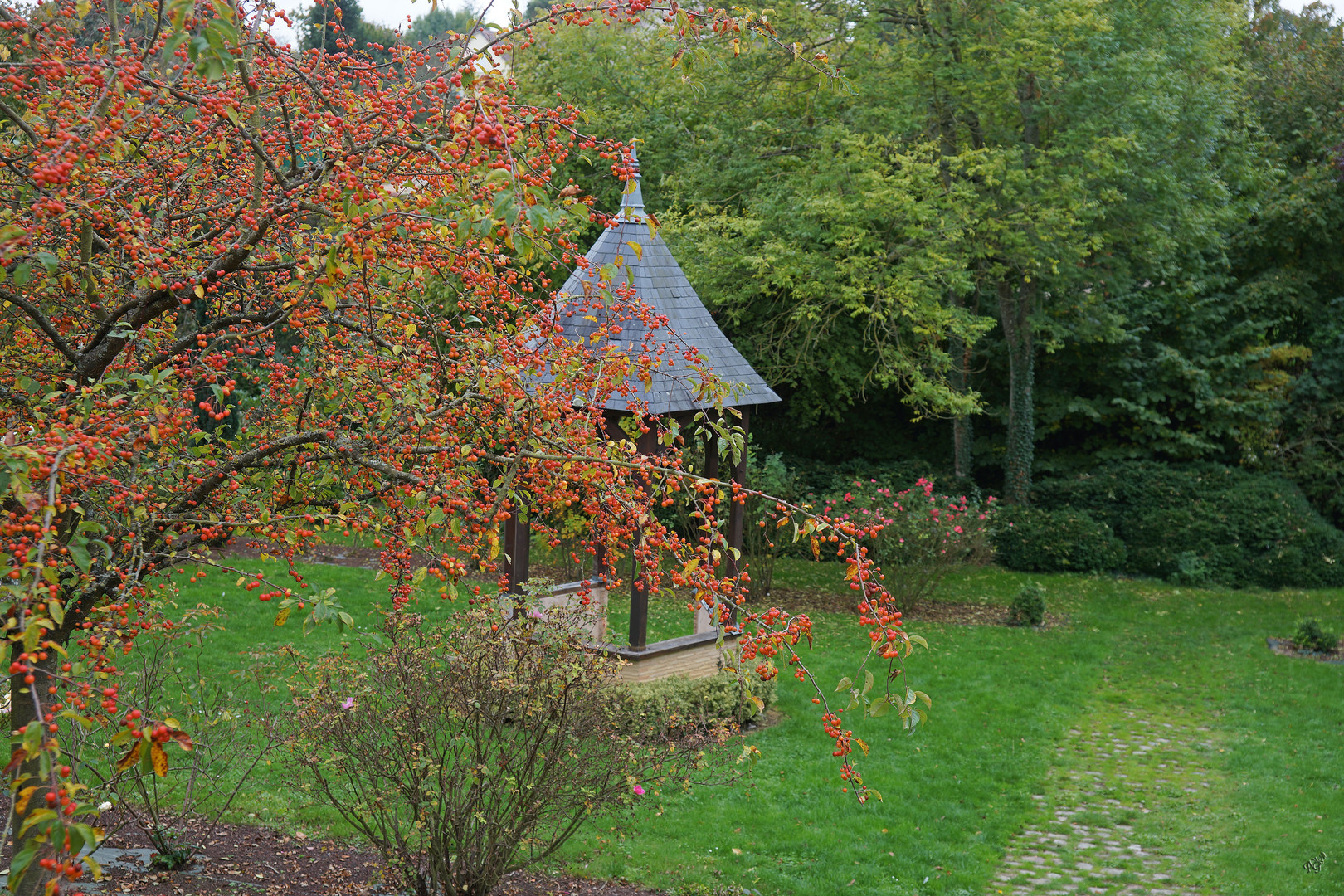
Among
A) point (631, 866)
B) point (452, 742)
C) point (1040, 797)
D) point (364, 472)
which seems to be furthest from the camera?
point (1040, 797)

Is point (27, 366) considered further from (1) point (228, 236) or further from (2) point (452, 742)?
(2) point (452, 742)

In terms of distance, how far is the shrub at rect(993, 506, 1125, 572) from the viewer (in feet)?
57.0

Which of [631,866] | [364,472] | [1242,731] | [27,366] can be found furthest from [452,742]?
[1242,731]

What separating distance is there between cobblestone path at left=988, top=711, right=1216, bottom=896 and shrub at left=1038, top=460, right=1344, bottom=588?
7.29 metres

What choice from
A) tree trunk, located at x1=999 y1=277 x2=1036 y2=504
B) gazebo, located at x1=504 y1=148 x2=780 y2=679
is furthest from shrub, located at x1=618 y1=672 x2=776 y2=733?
tree trunk, located at x1=999 y1=277 x2=1036 y2=504

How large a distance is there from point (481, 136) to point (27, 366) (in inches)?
116

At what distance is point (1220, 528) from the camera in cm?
1709

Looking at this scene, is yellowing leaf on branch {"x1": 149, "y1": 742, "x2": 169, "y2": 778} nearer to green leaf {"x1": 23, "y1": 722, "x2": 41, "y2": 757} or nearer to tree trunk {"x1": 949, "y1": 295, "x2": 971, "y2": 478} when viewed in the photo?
green leaf {"x1": 23, "y1": 722, "x2": 41, "y2": 757}

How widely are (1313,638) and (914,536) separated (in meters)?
4.78

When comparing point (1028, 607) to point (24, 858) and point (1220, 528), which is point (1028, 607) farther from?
point (24, 858)

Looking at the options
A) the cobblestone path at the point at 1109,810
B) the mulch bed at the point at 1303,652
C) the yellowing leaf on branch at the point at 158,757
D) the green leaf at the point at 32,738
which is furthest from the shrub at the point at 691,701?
the mulch bed at the point at 1303,652

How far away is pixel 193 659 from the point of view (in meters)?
9.96

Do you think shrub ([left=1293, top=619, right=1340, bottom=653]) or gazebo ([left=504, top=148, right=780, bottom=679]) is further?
shrub ([left=1293, top=619, right=1340, bottom=653])

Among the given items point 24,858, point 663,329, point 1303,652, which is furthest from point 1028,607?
point 24,858
